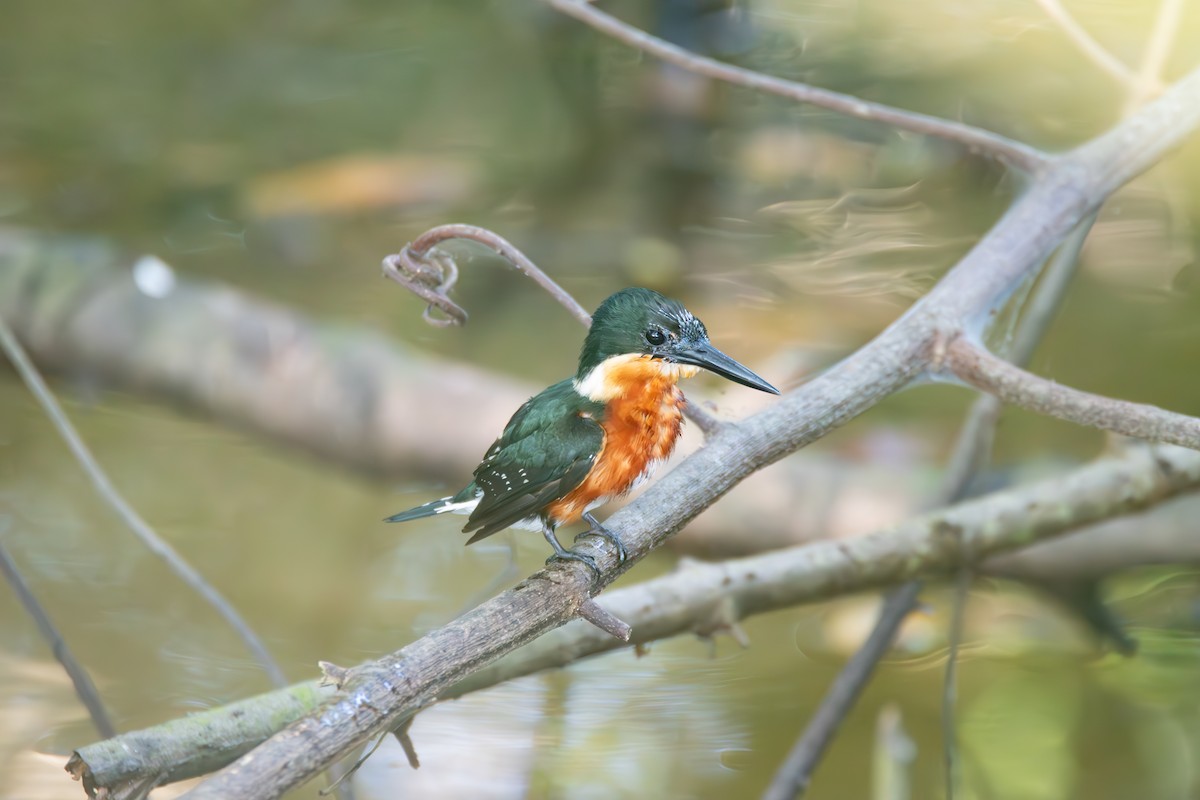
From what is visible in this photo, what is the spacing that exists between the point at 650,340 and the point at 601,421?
0.13 metres

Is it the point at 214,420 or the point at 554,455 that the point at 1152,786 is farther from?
the point at 214,420

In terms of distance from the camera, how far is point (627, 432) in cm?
176

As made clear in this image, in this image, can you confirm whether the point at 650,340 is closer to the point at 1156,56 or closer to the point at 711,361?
the point at 711,361

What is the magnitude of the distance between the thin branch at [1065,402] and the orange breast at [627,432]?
505 mm

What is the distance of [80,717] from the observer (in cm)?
232

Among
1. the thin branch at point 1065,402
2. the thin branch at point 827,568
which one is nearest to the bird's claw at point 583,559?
the thin branch at point 827,568

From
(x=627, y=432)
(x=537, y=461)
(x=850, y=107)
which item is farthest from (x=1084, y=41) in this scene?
(x=537, y=461)

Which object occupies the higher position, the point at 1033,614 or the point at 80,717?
the point at 1033,614

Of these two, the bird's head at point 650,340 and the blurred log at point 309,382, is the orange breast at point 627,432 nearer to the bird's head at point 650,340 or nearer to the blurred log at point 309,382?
the bird's head at point 650,340

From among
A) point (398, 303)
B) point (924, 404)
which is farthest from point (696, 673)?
point (398, 303)

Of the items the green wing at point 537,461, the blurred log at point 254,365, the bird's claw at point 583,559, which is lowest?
the bird's claw at point 583,559

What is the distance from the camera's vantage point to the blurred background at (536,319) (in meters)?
2.43

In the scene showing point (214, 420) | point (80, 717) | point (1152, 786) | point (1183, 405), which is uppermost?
point (214, 420)

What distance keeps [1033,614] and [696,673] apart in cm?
92
